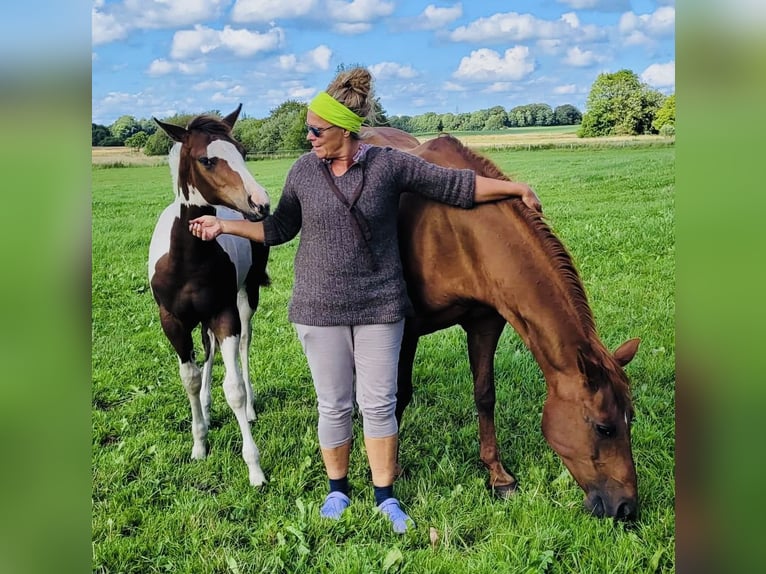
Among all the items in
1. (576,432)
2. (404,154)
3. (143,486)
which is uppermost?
(404,154)

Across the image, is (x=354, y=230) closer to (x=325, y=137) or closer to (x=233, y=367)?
(x=325, y=137)

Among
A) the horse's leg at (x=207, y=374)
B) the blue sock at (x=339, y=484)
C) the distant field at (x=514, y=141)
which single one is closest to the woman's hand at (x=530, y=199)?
the distant field at (x=514, y=141)

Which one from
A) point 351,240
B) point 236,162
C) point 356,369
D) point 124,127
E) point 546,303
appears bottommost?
point 356,369

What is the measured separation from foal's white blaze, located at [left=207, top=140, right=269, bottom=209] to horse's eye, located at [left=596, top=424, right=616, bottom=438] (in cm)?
182

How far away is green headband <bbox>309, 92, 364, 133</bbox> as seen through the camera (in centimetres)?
277

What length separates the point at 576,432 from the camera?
2.96 m

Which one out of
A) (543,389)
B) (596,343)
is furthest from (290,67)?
(543,389)

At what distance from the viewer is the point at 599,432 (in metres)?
2.93

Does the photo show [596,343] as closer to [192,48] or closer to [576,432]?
[576,432]

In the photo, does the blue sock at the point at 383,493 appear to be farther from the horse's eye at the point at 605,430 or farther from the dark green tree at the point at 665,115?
the dark green tree at the point at 665,115

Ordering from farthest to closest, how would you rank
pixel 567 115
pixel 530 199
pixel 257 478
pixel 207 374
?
pixel 207 374 < pixel 257 478 < pixel 567 115 < pixel 530 199

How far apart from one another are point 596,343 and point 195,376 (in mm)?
2190

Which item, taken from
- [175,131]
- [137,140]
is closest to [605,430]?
[175,131]

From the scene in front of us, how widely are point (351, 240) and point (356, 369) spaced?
0.63 meters
